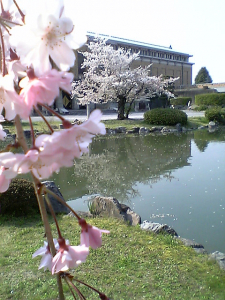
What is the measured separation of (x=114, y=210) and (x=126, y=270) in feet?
4.90

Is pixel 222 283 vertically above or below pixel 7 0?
below

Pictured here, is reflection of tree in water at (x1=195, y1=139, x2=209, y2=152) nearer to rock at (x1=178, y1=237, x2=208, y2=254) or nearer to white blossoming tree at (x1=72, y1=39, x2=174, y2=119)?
white blossoming tree at (x1=72, y1=39, x2=174, y2=119)

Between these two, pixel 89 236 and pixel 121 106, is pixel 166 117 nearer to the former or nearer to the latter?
pixel 121 106

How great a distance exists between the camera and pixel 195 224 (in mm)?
4480

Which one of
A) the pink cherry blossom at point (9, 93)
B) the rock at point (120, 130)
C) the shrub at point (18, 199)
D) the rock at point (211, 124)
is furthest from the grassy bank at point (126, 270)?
the rock at point (211, 124)

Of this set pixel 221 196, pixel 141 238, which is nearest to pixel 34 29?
pixel 141 238

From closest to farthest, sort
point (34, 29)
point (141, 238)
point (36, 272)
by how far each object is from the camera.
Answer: point (34, 29), point (36, 272), point (141, 238)

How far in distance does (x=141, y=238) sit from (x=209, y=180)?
146 inches

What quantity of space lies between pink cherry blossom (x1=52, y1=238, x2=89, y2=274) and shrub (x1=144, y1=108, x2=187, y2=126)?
17784 mm

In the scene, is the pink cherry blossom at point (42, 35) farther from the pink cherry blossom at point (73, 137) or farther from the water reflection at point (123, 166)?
the water reflection at point (123, 166)

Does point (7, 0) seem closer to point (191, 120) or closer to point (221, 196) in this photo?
point (221, 196)

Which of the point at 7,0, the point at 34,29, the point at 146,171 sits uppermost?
the point at 7,0

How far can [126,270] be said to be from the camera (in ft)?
9.63

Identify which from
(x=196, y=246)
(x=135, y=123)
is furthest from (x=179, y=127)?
(x=196, y=246)
